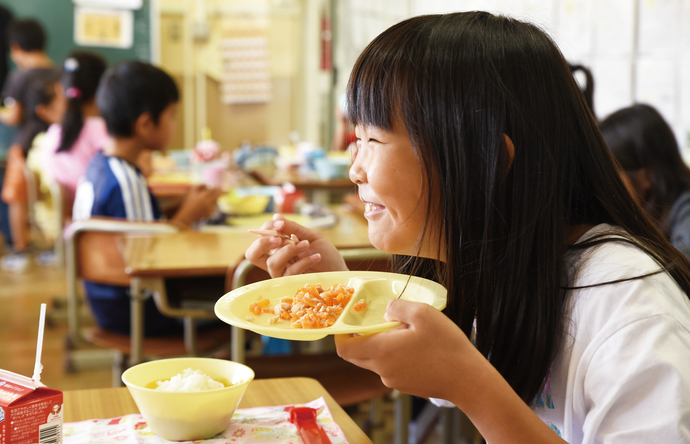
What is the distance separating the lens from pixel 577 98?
32.0 inches

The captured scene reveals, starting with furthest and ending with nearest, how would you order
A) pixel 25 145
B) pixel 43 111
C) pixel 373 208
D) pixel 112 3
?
pixel 112 3, pixel 25 145, pixel 43 111, pixel 373 208

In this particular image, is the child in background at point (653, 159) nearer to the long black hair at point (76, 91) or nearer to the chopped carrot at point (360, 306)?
the chopped carrot at point (360, 306)

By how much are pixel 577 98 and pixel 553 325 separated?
291mm

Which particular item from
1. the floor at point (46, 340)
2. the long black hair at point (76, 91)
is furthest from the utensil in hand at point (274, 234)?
the long black hair at point (76, 91)

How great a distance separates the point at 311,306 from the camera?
0.78m

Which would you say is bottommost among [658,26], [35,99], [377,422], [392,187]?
[377,422]

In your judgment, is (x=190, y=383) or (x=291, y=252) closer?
(x=190, y=383)

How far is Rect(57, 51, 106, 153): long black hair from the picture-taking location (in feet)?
12.0

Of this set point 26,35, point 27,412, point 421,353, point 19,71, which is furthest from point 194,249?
point 26,35

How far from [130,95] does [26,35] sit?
3723 mm

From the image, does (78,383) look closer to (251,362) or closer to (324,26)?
(251,362)

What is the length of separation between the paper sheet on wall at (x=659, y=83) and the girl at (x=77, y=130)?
9.24 ft

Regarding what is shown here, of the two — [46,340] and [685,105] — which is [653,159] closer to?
[685,105]

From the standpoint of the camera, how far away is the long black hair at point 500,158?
77cm
